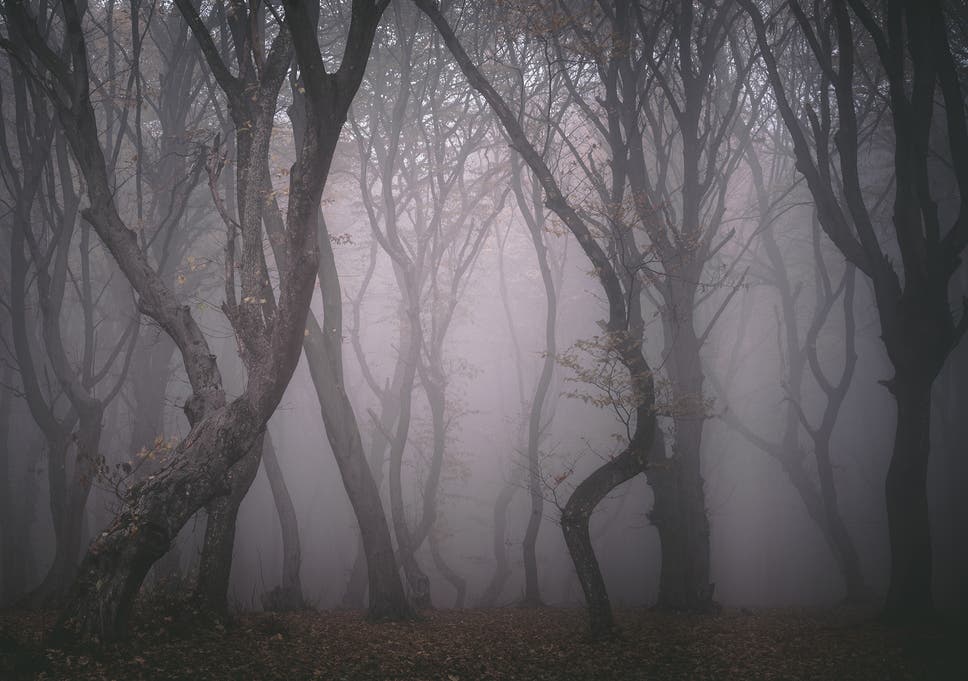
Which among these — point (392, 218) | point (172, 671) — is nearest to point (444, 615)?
point (172, 671)

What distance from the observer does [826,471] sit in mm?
14562

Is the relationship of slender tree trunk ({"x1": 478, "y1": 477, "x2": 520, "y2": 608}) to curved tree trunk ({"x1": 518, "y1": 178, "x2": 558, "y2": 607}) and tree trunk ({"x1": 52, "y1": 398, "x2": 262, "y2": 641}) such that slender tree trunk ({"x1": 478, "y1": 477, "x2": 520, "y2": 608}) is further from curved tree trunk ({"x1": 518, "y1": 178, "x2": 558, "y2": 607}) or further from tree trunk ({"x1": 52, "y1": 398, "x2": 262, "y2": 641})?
tree trunk ({"x1": 52, "y1": 398, "x2": 262, "y2": 641})

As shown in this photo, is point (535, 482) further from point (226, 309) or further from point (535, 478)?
point (226, 309)

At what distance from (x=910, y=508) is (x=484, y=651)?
6066 mm

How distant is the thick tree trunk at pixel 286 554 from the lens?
10.1 meters

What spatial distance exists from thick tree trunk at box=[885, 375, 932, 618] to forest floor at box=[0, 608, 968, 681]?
0.37 m

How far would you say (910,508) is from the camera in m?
8.44

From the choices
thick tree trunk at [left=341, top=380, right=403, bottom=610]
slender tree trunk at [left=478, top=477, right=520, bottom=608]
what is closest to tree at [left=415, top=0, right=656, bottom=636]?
thick tree trunk at [left=341, top=380, right=403, bottom=610]

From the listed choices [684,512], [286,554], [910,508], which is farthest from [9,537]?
[910,508]

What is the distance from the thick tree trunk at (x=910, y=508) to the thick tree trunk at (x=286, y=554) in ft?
28.9

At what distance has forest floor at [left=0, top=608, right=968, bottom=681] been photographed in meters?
5.19

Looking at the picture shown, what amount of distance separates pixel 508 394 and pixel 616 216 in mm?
26088

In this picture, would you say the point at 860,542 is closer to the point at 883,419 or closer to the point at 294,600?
the point at 883,419

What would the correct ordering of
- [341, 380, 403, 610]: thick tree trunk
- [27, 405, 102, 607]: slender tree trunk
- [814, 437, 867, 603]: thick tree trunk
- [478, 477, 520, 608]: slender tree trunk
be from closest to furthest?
[27, 405, 102, 607]: slender tree trunk < [814, 437, 867, 603]: thick tree trunk < [341, 380, 403, 610]: thick tree trunk < [478, 477, 520, 608]: slender tree trunk
